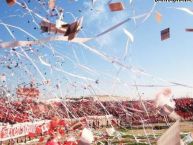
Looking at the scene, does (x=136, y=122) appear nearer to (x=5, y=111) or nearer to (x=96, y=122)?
(x=96, y=122)

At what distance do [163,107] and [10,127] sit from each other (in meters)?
18.9

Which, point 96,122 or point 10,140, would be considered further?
point 96,122

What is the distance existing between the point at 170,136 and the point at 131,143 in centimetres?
1988

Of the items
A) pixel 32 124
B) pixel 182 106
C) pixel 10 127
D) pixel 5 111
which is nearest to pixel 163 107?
pixel 10 127

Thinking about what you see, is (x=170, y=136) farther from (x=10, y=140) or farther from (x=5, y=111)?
(x=5, y=111)

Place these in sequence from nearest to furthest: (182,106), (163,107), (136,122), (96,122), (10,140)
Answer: (163,107) → (10,140) → (96,122) → (136,122) → (182,106)

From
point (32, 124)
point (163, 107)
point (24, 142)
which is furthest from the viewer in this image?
point (32, 124)

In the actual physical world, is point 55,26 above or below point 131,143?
above

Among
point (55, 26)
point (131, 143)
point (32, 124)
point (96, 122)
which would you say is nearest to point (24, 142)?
point (32, 124)

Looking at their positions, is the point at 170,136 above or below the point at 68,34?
below

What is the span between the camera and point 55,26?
1826 millimetres

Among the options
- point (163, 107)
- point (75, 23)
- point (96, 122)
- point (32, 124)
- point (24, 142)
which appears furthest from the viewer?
point (96, 122)

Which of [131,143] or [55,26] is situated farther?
[131,143]

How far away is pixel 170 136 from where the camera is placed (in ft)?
3.74
